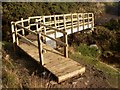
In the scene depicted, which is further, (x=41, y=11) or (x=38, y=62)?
(x=41, y=11)

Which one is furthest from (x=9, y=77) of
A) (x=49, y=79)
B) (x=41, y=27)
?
(x=41, y=27)

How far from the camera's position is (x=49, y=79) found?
27.2 feet

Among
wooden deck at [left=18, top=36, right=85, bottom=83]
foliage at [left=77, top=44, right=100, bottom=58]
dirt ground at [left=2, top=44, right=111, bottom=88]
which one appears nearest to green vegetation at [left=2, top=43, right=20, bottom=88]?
dirt ground at [left=2, top=44, right=111, bottom=88]

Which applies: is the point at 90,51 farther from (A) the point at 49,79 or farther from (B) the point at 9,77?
(B) the point at 9,77

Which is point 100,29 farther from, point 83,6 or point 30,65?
point 30,65

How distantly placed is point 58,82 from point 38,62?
151 centimetres

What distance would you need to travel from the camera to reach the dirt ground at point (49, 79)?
8.01 metres

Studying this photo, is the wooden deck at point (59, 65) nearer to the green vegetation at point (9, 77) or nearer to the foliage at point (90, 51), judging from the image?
the green vegetation at point (9, 77)

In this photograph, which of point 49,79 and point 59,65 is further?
point 59,65

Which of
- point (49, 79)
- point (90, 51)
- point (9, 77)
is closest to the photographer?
point (9, 77)

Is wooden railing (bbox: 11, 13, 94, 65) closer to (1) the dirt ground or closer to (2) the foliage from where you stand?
(1) the dirt ground

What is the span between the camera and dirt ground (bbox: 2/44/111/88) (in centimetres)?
801

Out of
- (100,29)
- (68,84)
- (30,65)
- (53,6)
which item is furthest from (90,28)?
(68,84)

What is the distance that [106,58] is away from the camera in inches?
540
